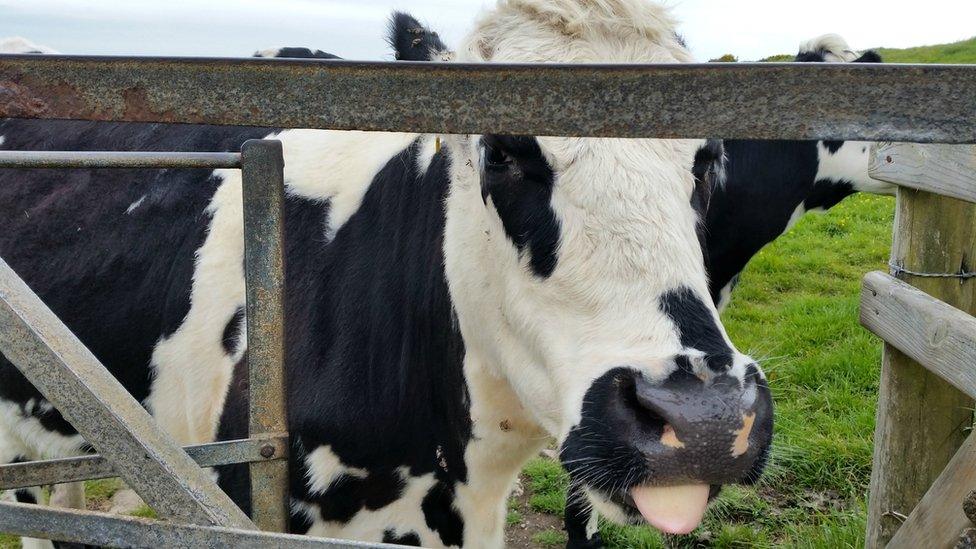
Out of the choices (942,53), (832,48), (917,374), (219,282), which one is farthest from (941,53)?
(219,282)

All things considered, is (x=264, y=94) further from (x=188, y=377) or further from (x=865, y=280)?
(x=865, y=280)

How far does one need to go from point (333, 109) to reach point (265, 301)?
0.48 metres

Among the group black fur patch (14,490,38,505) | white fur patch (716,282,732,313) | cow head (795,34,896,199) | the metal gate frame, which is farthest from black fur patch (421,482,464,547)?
cow head (795,34,896,199)

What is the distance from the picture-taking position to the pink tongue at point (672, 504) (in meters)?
1.51

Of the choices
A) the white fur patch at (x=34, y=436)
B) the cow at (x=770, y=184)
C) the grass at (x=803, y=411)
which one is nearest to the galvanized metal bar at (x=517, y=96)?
the grass at (x=803, y=411)

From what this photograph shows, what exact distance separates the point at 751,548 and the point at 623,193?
2098 mm

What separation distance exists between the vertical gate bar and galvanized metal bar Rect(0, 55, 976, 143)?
0.29 m

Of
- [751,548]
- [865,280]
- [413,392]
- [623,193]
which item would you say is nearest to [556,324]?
[623,193]

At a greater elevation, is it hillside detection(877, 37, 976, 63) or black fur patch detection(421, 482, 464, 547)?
hillside detection(877, 37, 976, 63)

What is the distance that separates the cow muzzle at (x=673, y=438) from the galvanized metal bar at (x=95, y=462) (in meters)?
0.58

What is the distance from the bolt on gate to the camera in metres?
1.07

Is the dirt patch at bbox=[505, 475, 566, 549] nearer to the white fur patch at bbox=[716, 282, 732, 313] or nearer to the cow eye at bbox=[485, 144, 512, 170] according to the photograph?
the white fur patch at bbox=[716, 282, 732, 313]

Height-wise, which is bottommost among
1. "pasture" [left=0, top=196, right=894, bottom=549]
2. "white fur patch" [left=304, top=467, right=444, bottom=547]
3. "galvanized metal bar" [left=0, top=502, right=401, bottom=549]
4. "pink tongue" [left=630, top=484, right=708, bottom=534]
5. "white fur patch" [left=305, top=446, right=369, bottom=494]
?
"pasture" [left=0, top=196, right=894, bottom=549]

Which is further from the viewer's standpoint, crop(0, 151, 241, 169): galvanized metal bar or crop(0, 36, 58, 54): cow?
crop(0, 36, 58, 54): cow
